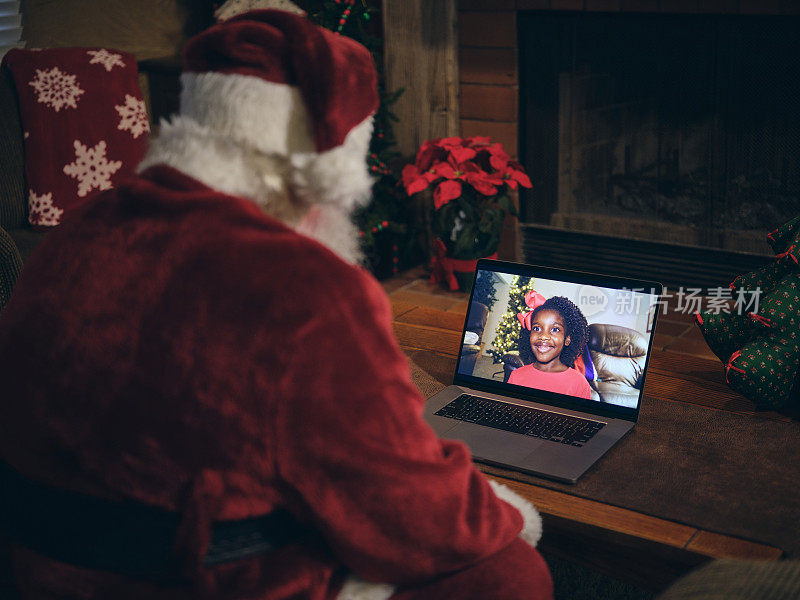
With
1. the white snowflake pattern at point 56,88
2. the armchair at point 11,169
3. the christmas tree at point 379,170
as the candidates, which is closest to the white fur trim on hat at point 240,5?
the christmas tree at point 379,170

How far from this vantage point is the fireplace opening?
105 inches

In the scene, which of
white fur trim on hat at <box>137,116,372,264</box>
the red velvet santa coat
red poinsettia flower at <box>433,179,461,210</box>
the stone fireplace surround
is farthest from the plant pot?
the red velvet santa coat

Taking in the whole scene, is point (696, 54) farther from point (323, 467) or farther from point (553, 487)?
point (323, 467)

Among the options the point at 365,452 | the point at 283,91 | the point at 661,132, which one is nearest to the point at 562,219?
the point at 661,132

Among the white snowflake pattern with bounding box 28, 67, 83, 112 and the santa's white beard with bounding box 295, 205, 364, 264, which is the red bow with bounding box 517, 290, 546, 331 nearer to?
the santa's white beard with bounding box 295, 205, 364, 264

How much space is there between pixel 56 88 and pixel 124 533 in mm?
2045

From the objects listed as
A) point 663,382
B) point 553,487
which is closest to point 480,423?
point 553,487

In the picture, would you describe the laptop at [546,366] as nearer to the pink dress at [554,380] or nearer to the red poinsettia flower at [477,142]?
the pink dress at [554,380]

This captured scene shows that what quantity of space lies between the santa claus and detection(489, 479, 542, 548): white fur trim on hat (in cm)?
7

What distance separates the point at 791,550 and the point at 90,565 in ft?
2.79

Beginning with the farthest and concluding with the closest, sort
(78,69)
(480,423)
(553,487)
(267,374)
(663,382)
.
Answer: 1. (78,69)
2. (663,382)
3. (480,423)
4. (553,487)
5. (267,374)

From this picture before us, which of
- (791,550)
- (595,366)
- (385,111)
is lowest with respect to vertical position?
(791,550)

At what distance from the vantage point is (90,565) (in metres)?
0.95

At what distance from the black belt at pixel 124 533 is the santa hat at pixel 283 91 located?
1.33 feet
